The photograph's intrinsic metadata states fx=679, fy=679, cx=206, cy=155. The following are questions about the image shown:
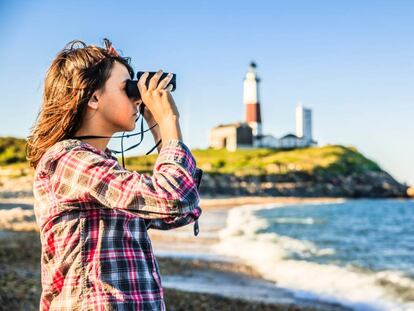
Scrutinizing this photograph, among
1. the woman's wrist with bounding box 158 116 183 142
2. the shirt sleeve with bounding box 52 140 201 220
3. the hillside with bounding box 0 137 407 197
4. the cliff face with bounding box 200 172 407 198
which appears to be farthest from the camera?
the hillside with bounding box 0 137 407 197

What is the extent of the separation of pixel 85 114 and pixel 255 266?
11204 millimetres

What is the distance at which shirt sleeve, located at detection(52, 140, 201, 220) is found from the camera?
1488 millimetres

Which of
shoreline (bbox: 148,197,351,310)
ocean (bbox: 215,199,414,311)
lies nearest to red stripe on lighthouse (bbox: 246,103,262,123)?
ocean (bbox: 215,199,414,311)

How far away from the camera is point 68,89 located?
5.50ft

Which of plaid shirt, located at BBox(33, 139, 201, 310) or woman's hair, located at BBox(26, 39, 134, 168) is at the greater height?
woman's hair, located at BBox(26, 39, 134, 168)

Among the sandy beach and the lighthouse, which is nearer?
the sandy beach

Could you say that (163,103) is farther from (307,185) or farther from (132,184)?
(307,185)

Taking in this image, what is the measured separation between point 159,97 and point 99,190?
10.9 inches

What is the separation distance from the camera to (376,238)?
27.8 m

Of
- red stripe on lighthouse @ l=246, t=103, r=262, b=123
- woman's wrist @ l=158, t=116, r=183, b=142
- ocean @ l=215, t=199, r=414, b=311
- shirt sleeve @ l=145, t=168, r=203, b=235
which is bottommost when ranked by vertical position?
ocean @ l=215, t=199, r=414, b=311

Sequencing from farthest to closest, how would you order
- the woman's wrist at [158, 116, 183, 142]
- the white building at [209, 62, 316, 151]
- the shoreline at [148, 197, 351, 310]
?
the white building at [209, 62, 316, 151], the shoreline at [148, 197, 351, 310], the woman's wrist at [158, 116, 183, 142]

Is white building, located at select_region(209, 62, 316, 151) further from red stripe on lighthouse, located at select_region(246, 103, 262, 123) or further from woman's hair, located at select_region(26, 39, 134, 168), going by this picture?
woman's hair, located at select_region(26, 39, 134, 168)

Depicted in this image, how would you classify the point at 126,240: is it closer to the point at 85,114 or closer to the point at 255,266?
the point at 85,114

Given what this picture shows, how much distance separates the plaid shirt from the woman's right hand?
0.25 ft
